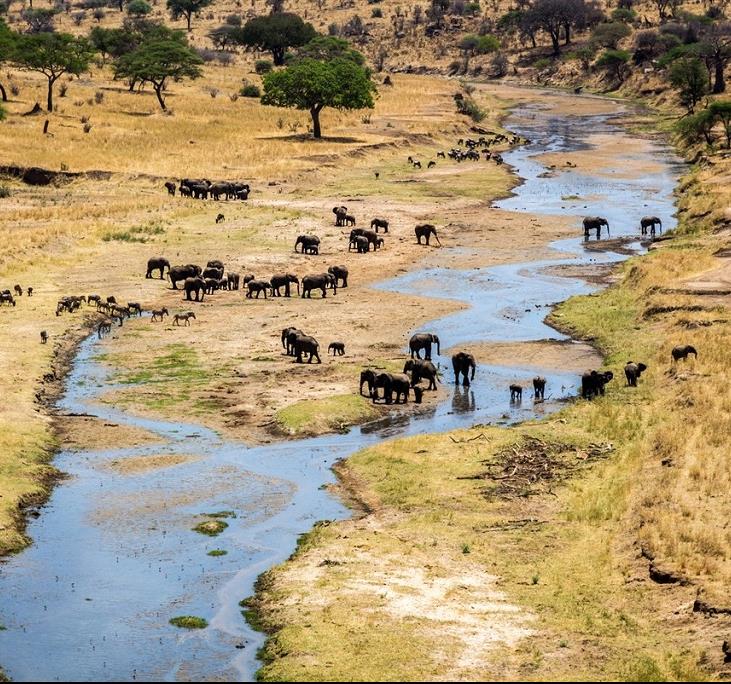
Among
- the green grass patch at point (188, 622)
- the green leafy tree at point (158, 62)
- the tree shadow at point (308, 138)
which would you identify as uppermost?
the green leafy tree at point (158, 62)

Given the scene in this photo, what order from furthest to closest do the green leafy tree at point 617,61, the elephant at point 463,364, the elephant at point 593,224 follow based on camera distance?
1. the green leafy tree at point 617,61
2. the elephant at point 593,224
3. the elephant at point 463,364

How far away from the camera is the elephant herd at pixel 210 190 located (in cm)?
7162

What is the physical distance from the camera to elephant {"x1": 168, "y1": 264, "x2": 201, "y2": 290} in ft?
164

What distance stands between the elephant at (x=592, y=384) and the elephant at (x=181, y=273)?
19516mm

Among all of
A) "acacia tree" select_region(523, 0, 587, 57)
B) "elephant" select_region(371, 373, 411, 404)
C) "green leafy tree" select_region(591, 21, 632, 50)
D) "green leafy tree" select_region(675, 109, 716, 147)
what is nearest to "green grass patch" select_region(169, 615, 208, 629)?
"elephant" select_region(371, 373, 411, 404)

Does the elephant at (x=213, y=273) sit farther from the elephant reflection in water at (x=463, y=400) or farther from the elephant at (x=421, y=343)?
the elephant reflection in water at (x=463, y=400)

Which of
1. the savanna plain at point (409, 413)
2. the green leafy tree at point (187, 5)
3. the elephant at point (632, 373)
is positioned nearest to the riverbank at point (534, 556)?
the savanna plain at point (409, 413)

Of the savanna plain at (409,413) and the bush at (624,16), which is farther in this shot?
the bush at (624,16)

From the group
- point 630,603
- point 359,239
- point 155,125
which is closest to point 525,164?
point 155,125

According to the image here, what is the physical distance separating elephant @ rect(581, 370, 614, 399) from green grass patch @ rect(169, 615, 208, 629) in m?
15.8

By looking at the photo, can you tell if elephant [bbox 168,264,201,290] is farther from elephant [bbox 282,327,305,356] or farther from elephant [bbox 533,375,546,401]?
elephant [bbox 533,375,546,401]

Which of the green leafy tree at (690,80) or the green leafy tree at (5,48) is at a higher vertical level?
the green leafy tree at (5,48)

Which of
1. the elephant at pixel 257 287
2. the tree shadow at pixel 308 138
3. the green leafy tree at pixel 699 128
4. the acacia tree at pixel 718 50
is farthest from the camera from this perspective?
the acacia tree at pixel 718 50

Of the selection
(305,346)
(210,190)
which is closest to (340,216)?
(210,190)
